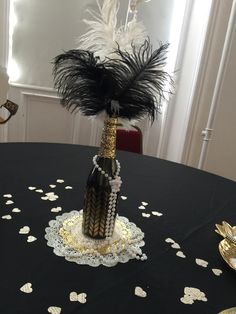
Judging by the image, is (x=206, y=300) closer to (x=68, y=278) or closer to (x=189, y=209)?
(x=68, y=278)

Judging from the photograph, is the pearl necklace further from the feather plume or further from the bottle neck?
the feather plume

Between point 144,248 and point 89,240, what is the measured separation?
0.15 m

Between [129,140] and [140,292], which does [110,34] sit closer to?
[140,292]

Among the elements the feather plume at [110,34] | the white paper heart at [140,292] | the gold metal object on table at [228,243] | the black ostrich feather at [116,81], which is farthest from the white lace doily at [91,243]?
the feather plume at [110,34]

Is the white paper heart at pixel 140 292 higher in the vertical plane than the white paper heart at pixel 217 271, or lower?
lower

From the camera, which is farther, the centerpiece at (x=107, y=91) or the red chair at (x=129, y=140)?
the red chair at (x=129, y=140)

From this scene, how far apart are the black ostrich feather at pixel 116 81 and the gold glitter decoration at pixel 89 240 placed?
A: 0.34 m

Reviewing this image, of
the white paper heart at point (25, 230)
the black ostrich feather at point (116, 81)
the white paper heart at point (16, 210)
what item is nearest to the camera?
the black ostrich feather at point (116, 81)

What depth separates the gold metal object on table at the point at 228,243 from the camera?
830 millimetres

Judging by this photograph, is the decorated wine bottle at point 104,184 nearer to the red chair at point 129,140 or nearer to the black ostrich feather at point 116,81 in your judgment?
the black ostrich feather at point 116,81

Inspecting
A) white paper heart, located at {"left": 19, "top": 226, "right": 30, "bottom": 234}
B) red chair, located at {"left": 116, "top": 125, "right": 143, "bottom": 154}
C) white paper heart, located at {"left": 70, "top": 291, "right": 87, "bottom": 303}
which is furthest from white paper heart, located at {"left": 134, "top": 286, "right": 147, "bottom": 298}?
red chair, located at {"left": 116, "top": 125, "right": 143, "bottom": 154}

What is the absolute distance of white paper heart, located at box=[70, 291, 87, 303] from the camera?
0.65 metres

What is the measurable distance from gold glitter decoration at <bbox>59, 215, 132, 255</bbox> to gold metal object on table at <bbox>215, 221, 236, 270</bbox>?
0.26 metres

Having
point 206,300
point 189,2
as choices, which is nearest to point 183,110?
point 189,2
